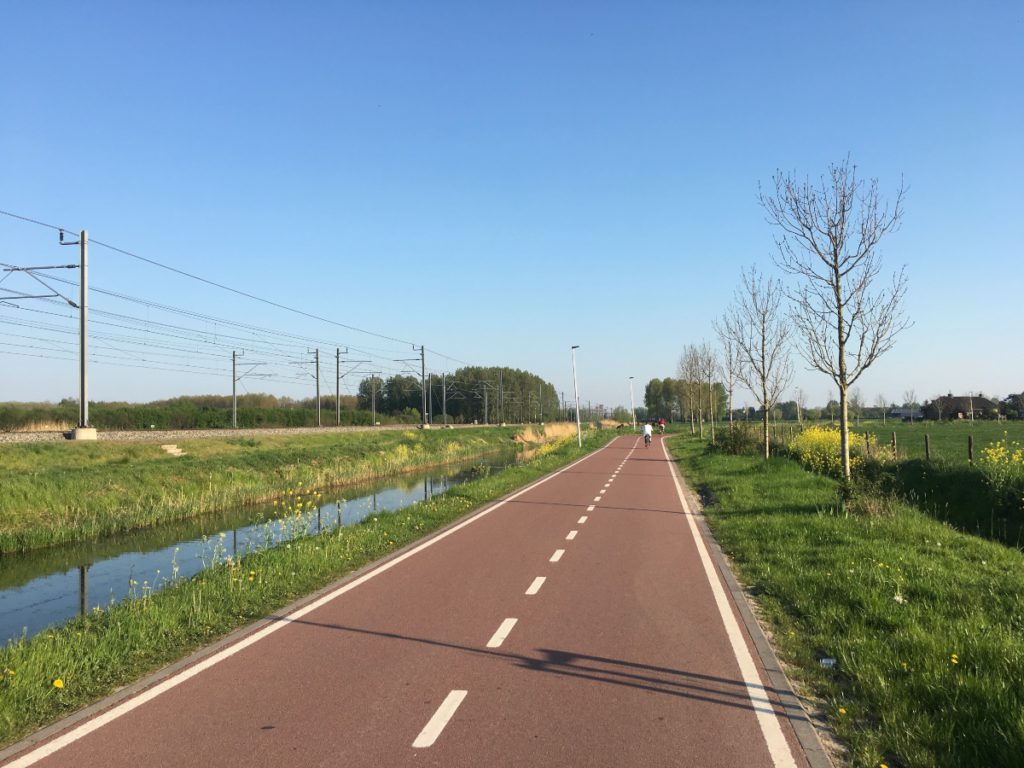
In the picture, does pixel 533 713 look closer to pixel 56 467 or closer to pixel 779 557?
pixel 779 557

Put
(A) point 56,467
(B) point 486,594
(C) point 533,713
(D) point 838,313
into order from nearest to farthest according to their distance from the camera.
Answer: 1. (C) point 533,713
2. (B) point 486,594
3. (D) point 838,313
4. (A) point 56,467

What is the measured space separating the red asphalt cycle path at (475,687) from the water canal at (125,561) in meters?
3.43

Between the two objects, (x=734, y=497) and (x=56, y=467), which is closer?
(x=734, y=497)

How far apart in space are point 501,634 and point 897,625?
3.71 metres

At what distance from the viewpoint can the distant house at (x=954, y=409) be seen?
325 feet

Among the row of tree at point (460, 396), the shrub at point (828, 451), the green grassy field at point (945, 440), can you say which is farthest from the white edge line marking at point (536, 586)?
the row of tree at point (460, 396)

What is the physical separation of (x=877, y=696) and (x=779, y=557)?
4.70 m

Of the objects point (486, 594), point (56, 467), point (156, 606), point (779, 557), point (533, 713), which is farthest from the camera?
point (56, 467)

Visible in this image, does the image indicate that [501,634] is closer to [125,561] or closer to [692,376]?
[125,561]

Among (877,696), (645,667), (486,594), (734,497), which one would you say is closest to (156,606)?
(486,594)

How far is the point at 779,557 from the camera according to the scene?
9.20 m

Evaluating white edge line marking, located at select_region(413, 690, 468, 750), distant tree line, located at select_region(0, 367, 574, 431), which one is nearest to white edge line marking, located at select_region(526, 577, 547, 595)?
Answer: white edge line marking, located at select_region(413, 690, 468, 750)

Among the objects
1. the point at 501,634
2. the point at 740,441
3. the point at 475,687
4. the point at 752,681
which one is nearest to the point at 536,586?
the point at 501,634

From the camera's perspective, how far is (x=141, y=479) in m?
20.4
